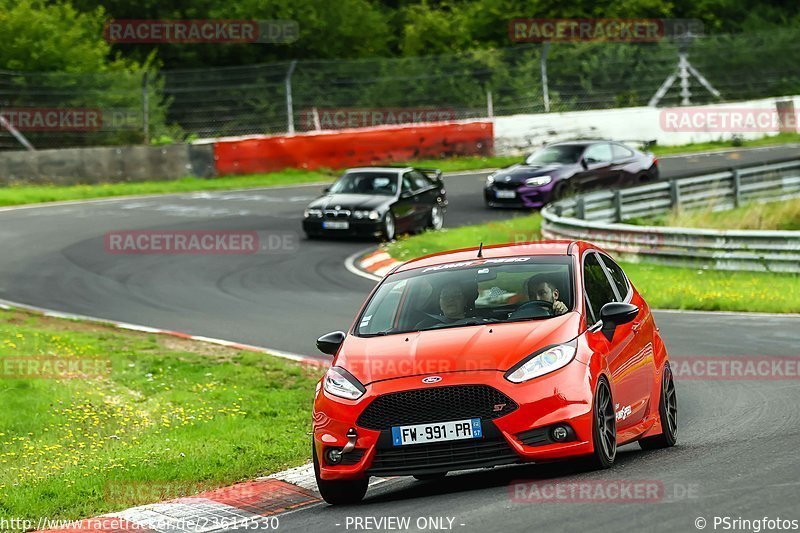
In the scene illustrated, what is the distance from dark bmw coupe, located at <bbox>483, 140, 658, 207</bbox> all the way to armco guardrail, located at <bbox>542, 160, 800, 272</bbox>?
→ 3057mm

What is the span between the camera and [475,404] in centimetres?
808

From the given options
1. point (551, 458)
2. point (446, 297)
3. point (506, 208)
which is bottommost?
point (506, 208)

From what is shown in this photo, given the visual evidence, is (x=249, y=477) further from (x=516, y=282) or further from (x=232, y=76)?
(x=232, y=76)

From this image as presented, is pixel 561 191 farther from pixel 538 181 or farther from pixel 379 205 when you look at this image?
pixel 379 205

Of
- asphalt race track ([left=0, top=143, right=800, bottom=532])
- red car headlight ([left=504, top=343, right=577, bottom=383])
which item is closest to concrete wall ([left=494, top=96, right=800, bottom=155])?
asphalt race track ([left=0, top=143, right=800, bottom=532])

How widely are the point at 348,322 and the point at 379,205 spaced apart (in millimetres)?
9470

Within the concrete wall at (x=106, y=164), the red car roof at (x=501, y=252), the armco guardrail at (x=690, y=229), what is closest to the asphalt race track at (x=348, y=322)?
the red car roof at (x=501, y=252)

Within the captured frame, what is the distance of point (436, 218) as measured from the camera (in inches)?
1120

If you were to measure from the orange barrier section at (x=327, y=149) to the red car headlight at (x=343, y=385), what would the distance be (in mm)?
26737

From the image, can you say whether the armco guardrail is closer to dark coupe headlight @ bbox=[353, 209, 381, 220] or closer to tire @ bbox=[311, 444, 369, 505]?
dark coupe headlight @ bbox=[353, 209, 381, 220]

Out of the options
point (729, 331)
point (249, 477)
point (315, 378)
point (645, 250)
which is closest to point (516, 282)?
point (249, 477)

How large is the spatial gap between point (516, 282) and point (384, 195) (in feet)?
59.4

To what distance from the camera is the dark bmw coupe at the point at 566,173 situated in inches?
1174

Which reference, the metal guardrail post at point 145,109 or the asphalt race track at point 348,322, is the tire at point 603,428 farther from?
the metal guardrail post at point 145,109
